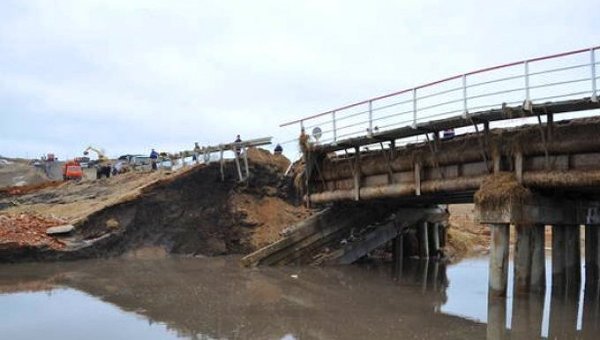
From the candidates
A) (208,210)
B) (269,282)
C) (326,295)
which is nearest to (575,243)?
(326,295)

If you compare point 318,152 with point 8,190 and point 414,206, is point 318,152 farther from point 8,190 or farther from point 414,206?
point 8,190

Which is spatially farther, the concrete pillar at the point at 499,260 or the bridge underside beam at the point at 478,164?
the concrete pillar at the point at 499,260

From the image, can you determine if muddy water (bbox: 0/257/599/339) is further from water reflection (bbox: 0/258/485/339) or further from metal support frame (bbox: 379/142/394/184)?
metal support frame (bbox: 379/142/394/184)

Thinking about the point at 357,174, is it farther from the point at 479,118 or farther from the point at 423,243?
the point at 423,243

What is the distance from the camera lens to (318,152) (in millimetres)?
25938

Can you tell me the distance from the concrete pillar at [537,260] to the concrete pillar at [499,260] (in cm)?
84

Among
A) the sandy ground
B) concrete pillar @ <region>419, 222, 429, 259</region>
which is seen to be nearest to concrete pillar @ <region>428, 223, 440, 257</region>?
concrete pillar @ <region>419, 222, 429, 259</region>

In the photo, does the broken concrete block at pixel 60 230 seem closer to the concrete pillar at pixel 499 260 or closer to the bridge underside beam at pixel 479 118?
the bridge underside beam at pixel 479 118

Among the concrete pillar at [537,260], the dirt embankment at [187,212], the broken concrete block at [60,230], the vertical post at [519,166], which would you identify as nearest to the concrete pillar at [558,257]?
the concrete pillar at [537,260]

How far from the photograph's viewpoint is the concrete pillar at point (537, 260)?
16703 mm

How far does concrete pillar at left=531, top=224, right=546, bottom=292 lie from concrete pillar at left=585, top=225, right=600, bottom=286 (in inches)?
134

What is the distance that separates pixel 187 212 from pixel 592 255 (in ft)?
60.6

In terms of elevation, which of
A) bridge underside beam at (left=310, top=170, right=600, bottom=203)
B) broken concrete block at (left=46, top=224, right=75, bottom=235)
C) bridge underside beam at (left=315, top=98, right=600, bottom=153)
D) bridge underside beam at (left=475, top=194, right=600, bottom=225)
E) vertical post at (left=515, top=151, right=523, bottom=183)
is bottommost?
broken concrete block at (left=46, top=224, right=75, bottom=235)

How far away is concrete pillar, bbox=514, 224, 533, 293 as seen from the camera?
16.2 m
